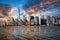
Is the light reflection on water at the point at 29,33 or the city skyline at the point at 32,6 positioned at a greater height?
the city skyline at the point at 32,6

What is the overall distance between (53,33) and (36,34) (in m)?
0.63

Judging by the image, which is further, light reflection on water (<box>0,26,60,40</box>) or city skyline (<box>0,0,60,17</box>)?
city skyline (<box>0,0,60,17</box>)

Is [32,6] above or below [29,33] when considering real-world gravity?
above

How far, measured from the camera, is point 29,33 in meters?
6.40

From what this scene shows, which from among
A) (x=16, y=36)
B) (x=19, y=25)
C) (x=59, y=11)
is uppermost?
(x=59, y=11)

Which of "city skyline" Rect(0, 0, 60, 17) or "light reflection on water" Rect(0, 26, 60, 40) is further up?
"city skyline" Rect(0, 0, 60, 17)

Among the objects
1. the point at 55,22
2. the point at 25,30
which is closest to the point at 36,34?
the point at 25,30

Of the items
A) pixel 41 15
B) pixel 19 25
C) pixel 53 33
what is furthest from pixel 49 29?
pixel 19 25

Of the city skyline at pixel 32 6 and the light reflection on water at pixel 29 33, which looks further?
the city skyline at pixel 32 6

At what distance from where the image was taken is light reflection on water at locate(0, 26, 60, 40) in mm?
6270

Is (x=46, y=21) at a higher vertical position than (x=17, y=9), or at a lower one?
lower

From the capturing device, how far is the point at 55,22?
6617 mm

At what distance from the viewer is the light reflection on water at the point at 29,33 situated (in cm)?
627

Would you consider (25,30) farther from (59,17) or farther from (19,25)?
(59,17)
